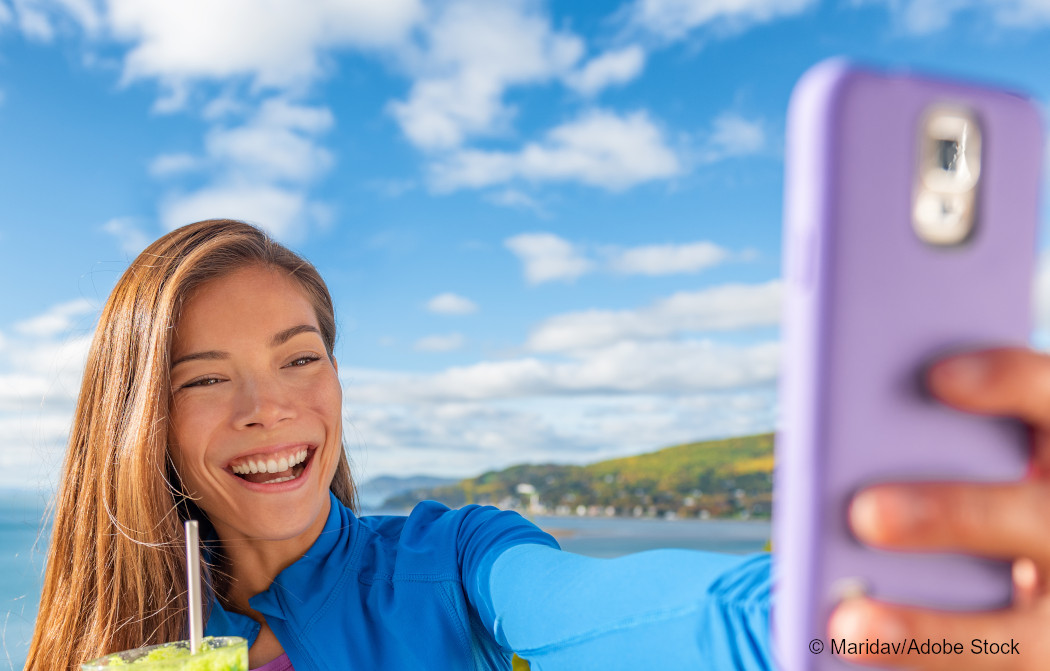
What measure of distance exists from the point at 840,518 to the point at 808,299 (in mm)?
167

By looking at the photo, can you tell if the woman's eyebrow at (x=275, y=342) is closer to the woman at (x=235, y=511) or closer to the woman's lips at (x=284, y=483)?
the woman at (x=235, y=511)

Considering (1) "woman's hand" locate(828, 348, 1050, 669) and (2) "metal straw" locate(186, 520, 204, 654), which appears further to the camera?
(2) "metal straw" locate(186, 520, 204, 654)

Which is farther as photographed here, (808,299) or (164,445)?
(164,445)

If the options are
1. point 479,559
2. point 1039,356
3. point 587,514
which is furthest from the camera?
point 587,514

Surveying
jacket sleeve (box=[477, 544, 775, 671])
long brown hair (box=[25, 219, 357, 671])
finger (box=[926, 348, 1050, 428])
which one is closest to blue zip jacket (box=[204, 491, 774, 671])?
jacket sleeve (box=[477, 544, 775, 671])

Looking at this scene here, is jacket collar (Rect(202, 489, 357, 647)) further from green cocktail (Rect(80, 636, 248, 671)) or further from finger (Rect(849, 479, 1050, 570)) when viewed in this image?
finger (Rect(849, 479, 1050, 570))

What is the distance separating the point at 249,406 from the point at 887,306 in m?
1.34

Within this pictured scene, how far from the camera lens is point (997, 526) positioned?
556 mm

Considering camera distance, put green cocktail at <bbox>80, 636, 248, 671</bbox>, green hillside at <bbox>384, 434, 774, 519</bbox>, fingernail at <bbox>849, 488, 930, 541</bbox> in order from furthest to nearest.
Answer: green hillside at <bbox>384, 434, 774, 519</bbox> → green cocktail at <bbox>80, 636, 248, 671</bbox> → fingernail at <bbox>849, 488, 930, 541</bbox>

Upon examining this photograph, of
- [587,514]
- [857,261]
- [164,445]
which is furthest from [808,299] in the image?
[587,514]

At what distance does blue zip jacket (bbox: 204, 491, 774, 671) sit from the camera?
0.81 metres

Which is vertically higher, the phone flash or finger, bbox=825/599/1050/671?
the phone flash

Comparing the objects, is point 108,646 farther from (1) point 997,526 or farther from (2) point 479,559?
(1) point 997,526

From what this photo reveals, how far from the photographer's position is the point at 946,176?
0.58 m
